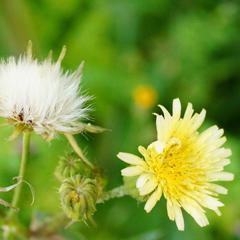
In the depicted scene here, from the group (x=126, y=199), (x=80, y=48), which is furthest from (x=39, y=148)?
(x=80, y=48)

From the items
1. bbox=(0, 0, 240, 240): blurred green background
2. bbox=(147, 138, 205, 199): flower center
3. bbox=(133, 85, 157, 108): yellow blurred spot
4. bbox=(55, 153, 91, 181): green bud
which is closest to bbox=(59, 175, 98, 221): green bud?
bbox=(55, 153, 91, 181): green bud

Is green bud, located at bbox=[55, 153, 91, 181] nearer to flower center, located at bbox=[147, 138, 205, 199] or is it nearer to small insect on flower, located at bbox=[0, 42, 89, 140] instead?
small insect on flower, located at bbox=[0, 42, 89, 140]

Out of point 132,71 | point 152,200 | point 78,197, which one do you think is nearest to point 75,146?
point 78,197

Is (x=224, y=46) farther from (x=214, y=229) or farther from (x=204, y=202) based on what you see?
(x=204, y=202)

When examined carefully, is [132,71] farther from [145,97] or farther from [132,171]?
[132,171]

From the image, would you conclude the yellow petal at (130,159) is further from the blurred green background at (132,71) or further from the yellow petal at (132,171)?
the blurred green background at (132,71)
